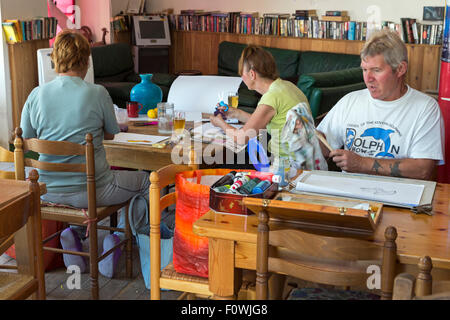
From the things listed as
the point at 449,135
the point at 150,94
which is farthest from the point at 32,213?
the point at 449,135

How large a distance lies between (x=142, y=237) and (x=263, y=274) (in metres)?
1.26

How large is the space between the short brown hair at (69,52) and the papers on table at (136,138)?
0.42m

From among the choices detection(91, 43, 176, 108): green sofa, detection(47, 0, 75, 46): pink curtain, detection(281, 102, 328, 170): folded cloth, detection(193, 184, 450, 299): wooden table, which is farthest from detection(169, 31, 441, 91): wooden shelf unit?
detection(193, 184, 450, 299): wooden table

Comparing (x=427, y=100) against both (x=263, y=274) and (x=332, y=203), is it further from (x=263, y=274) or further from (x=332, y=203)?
(x=263, y=274)

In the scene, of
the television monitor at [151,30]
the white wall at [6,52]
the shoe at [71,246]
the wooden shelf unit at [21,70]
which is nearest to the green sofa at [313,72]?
the television monitor at [151,30]

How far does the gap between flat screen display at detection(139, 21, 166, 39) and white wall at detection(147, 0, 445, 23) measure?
36 cm

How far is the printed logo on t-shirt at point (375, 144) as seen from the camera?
2.52 meters

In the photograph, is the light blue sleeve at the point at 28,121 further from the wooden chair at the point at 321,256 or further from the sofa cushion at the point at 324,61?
the sofa cushion at the point at 324,61

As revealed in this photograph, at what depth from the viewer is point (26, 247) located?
6.37ft

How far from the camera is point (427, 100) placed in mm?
2494

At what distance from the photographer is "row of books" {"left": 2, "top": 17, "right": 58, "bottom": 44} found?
5164 mm

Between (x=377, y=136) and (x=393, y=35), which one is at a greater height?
(x=393, y=35)

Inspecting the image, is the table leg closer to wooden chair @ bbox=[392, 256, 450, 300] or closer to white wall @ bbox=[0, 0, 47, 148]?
wooden chair @ bbox=[392, 256, 450, 300]

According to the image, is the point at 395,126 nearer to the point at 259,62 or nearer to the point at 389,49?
the point at 389,49
